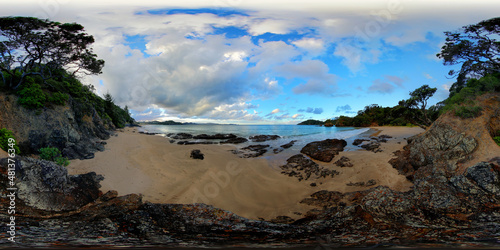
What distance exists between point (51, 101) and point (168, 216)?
11944 mm

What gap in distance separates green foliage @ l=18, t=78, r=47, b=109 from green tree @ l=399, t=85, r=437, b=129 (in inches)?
947

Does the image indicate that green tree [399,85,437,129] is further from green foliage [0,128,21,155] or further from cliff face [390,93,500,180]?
green foliage [0,128,21,155]

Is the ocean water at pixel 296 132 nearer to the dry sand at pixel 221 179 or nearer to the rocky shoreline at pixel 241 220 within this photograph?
the dry sand at pixel 221 179

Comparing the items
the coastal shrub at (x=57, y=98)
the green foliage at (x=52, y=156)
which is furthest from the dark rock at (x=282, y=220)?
the coastal shrub at (x=57, y=98)

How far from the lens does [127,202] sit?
5516 mm

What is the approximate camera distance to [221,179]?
10156 mm

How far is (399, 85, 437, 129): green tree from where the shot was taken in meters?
12.6

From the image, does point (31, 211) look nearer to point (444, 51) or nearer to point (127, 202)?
point (127, 202)

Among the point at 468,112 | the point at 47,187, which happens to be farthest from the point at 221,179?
the point at 468,112

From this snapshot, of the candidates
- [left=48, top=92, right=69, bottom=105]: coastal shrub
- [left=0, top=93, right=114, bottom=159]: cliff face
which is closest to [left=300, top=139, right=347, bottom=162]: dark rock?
[left=0, top=93, right=114, bottom=159]: cliff face

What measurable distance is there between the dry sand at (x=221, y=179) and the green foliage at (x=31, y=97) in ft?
13.4

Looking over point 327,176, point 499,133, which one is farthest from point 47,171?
point 499,133

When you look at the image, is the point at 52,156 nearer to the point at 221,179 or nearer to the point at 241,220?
the point at 221,179

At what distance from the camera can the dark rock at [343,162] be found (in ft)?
37.9
